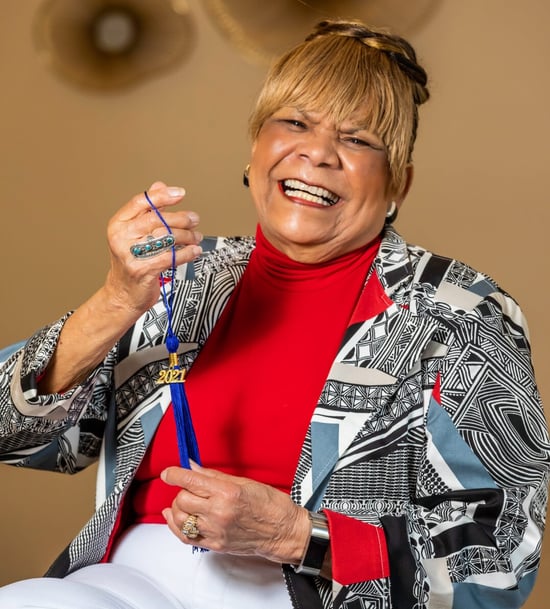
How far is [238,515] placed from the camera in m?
1.50

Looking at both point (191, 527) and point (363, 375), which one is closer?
point (191, 527)

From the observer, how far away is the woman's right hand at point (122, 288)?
5.21ft

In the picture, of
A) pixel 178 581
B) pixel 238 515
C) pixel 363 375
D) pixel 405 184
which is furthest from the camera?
pixel 405 184

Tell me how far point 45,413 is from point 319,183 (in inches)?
24.4

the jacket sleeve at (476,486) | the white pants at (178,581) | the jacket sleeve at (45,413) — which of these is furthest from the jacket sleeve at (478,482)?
the jacket sleeve at (45,413)

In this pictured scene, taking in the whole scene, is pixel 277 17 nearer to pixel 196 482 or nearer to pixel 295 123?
pixel 295 123

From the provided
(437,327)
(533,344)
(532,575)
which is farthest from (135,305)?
(533,344)

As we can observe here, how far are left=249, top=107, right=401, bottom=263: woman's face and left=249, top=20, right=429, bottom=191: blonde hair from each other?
0.02m

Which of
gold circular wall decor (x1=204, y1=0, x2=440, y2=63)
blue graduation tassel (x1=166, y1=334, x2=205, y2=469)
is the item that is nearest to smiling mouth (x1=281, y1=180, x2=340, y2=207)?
blue graduation tassel (x1=166, y1=334, x2=205, y2=469)

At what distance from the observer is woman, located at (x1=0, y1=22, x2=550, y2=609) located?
1573 millimetres

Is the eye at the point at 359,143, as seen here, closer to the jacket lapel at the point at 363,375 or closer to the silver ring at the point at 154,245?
the jacket lapel at the point at 363,375

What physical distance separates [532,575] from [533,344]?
1.55 m

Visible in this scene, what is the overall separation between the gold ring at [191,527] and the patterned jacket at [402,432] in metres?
0.17

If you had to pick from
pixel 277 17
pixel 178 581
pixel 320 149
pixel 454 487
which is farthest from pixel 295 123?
pixel 277 17
